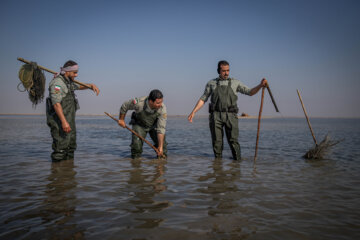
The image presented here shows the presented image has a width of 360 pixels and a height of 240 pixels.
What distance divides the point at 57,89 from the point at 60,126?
2.52 ft

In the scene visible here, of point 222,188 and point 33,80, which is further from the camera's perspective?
point 33,80

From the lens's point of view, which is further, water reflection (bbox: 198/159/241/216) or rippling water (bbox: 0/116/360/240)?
water reflection (bbox: 198/159/241/216)

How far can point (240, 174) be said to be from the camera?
14.7 ft

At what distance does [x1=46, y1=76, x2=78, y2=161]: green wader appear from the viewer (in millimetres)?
4895

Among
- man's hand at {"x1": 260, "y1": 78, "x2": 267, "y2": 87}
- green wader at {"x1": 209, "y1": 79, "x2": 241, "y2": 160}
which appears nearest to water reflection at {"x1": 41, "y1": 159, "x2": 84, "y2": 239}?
green wader at {"x1": 209, "y1": 79, "x2": 241, "y2": 160}

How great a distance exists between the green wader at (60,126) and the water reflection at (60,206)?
2.22 feet

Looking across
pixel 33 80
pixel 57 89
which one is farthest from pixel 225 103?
pixel 33 80

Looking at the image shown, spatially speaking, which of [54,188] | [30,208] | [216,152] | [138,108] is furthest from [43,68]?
[216,152]

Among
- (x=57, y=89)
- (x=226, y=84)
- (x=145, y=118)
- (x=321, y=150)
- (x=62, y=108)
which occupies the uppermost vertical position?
(x=226, y=84)

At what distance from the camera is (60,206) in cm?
279

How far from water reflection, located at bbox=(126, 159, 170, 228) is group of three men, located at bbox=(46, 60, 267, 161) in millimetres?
1038

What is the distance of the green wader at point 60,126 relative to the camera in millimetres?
4895

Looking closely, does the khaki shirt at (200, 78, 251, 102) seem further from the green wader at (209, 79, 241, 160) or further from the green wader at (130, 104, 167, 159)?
the green wader at (130, 104, 167, 159)

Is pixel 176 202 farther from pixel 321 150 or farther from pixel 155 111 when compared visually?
pixel 321 150
